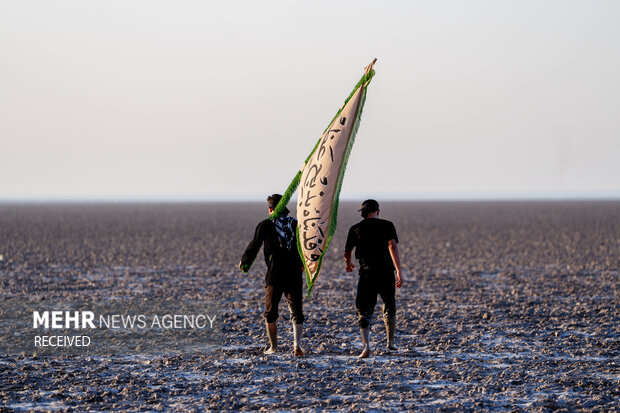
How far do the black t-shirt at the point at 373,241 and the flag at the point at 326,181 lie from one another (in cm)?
40

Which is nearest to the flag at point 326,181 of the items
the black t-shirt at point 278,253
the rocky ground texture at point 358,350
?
the black t-shirt at point 278,253

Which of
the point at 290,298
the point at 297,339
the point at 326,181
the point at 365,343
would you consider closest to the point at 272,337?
the point at 297,339

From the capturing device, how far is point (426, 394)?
6.97 m

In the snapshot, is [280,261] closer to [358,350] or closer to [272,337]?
[272,337]

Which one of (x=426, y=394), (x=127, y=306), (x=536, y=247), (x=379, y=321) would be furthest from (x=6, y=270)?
(x=536, y=247)

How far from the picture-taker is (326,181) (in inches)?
316

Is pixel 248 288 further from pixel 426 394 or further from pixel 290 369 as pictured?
pixel 426 394

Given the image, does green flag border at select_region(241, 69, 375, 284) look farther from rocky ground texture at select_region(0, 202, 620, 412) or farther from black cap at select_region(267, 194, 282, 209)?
rocky ground texture at select_region(0, 202, 620, 412)

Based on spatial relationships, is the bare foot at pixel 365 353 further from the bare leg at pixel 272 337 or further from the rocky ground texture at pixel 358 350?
the bare leg at pixel 272 337

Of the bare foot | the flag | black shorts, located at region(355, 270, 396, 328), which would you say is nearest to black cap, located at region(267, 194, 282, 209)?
the flag

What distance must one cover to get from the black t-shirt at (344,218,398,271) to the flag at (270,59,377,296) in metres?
0.40

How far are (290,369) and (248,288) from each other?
23.5 feet

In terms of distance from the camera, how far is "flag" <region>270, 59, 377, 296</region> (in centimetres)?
801

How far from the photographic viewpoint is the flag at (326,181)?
26.3 ft
